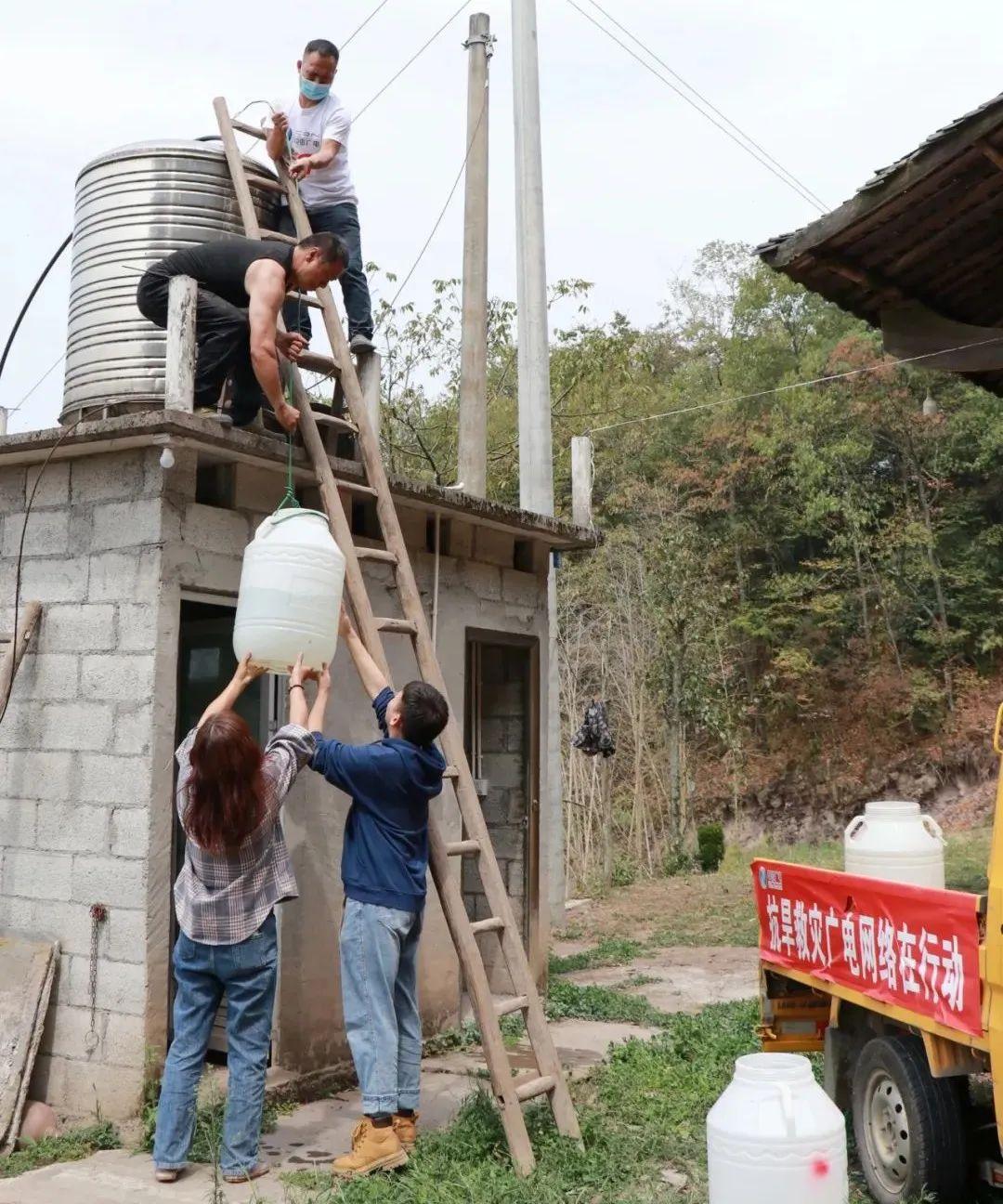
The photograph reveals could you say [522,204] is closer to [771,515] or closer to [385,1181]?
[385,1181]

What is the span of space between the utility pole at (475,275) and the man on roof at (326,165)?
3.93 metres

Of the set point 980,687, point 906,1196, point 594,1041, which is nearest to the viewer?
point 906,1196

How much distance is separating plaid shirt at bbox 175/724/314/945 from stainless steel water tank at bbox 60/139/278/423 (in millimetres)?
2233

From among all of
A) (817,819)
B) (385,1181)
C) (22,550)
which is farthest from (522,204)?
(817,819)

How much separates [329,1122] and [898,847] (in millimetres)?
2895

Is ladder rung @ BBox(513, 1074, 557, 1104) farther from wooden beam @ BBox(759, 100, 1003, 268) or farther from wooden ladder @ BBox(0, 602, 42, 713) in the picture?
wooden beam @ BBox(759, 100, 1003, 268)

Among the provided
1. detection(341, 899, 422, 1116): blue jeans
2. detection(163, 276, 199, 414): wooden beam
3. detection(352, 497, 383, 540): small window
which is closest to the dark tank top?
detection(163, 276, 199, 414): wooden beam

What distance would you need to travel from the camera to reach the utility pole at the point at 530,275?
438 inches

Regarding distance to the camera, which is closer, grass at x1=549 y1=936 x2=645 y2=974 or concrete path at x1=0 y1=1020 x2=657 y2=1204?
concrete path at x1=0 y1=1020 x2=657 y2=1204

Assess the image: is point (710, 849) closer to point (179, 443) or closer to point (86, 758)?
point (86, 758)

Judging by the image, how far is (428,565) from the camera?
24.3 ft

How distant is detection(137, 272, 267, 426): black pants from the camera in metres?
5.70

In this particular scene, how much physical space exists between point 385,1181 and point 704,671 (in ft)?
46.2

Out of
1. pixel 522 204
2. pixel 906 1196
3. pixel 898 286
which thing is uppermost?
pixel 522 204
